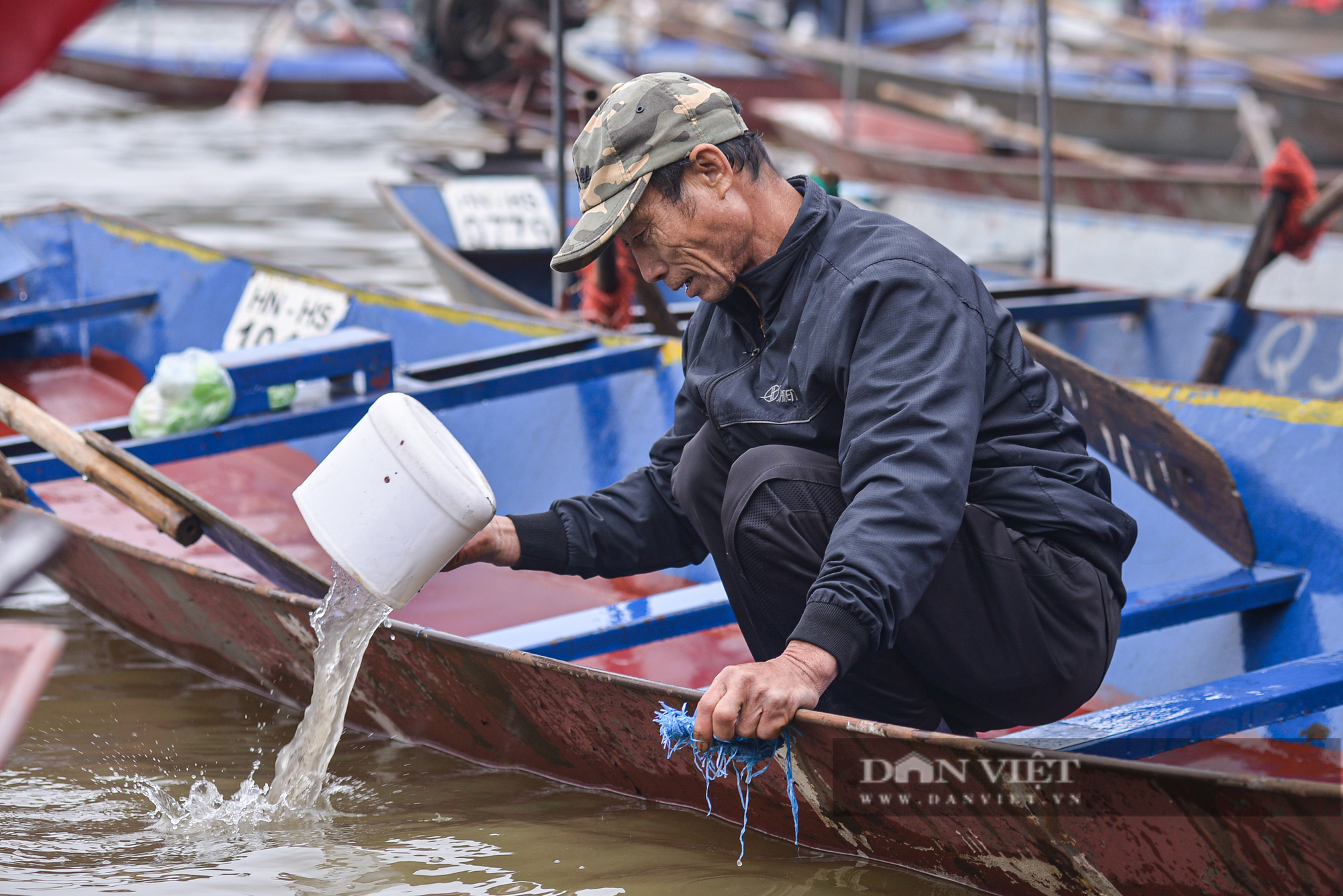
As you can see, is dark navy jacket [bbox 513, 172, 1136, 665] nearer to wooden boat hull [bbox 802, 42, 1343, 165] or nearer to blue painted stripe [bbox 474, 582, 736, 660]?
blue painted stripe [bbox 474, 582, 736, 660]

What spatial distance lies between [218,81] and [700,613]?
16.0m

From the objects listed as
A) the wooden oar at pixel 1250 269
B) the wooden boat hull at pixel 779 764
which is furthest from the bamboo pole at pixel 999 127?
the wooden boat hull at pixel 779 764

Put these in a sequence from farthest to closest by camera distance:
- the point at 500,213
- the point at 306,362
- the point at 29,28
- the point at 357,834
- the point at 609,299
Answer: the point at 500,213 < the point at 609,299 < the point at 306,362 < the point at 357,834 < the point at 29,28

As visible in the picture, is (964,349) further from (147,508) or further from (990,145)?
(990,145)

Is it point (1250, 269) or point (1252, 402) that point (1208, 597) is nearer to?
point (1252, 402)

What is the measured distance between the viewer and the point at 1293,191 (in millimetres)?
4258

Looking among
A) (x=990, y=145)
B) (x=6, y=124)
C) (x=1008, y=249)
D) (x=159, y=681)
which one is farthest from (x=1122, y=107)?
(x=6, y=124)

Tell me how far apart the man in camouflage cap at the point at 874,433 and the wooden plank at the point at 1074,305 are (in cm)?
240

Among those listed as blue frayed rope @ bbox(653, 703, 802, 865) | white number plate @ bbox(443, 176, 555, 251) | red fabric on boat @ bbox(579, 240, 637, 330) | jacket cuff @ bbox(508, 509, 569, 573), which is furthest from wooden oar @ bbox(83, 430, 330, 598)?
white number plate @ bbox(443, 176, 555, 251)

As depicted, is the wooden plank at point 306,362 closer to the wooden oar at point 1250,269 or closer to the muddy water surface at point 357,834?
the muddy water surface at point 357,834

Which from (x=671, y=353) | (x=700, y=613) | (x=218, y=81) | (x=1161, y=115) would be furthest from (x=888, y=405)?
(x=218, y=81)

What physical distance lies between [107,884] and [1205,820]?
5.24ft

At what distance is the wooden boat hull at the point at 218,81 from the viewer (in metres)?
16.7

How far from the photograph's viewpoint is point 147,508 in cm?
250
